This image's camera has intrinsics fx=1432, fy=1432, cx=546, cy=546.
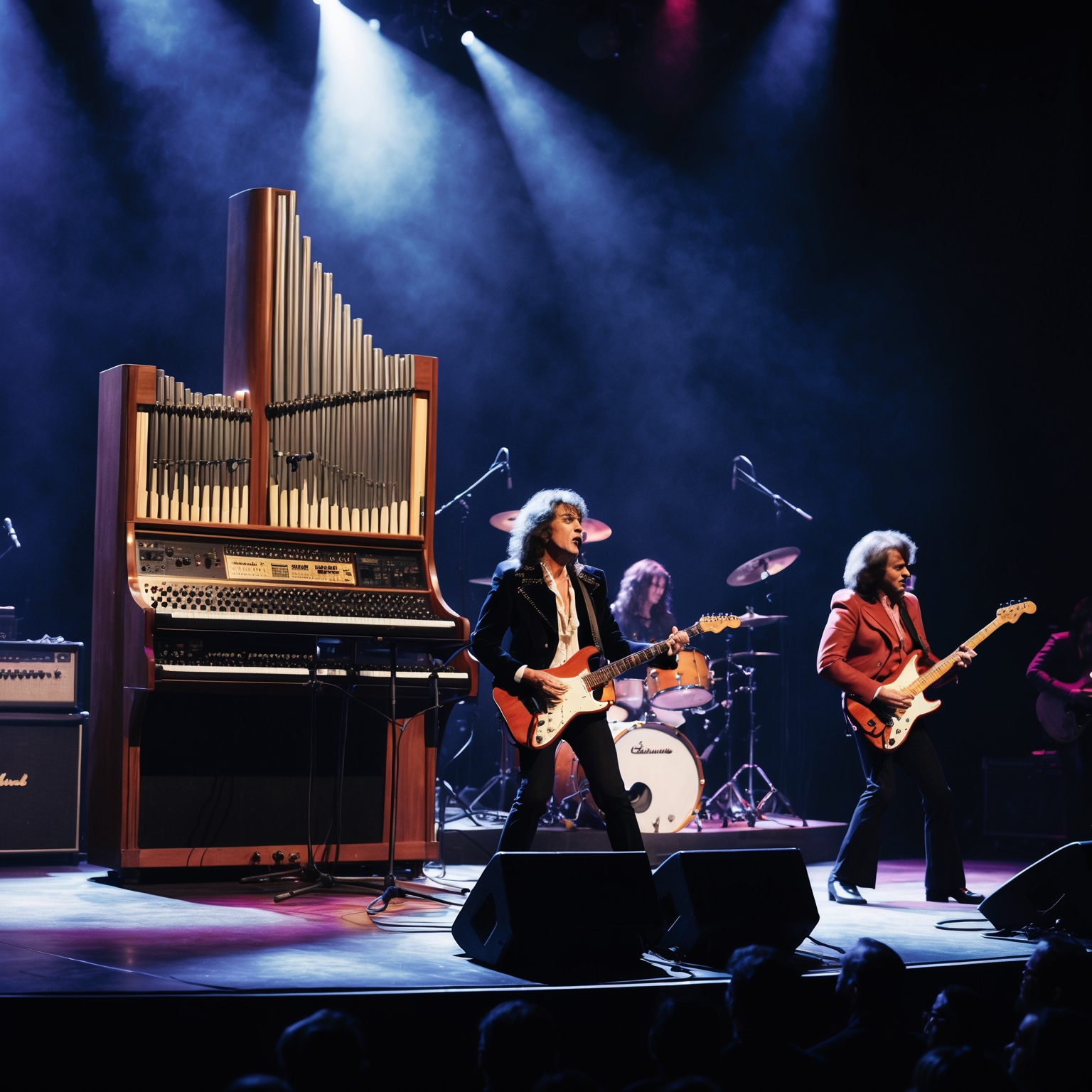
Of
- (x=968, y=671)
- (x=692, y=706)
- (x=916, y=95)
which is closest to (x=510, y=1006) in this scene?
(x=692, y=706)

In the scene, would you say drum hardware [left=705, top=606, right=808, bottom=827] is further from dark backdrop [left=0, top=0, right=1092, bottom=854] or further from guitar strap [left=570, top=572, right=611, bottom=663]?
guitar strap [left=570, top=572, right=611, bottom=663]

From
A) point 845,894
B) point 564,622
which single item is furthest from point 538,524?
point 845,894

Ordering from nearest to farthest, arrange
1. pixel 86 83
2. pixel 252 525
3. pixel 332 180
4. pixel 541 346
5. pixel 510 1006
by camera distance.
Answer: pixel 510 1006 → pixel 252 525 → pixel 86 83 → pixel 332 180 → pixel 541 346

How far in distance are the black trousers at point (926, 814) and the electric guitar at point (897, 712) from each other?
0.06m

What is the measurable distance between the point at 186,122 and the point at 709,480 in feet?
16.3

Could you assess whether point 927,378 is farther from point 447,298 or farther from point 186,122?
point 186,122

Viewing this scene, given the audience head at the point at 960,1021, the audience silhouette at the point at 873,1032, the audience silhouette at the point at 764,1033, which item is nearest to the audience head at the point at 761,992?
the audience silhouette at the point at 764,1033

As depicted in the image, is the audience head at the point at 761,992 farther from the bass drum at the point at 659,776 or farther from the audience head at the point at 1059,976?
the bass drum at the point at 659,776

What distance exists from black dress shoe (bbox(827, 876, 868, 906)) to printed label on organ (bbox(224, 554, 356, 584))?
2856 millimetres

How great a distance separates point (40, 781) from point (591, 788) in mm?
3665

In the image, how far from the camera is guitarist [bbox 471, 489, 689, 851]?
596 centimetres

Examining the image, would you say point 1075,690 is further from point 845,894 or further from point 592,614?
point 592,614

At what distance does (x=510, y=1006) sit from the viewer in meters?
3.25

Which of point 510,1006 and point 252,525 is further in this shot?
point 252,525
